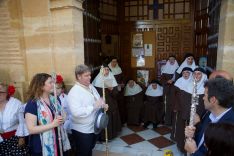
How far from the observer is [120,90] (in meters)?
5.20

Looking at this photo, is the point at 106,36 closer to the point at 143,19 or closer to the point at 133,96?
the point at 143,19

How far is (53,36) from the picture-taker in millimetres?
3494

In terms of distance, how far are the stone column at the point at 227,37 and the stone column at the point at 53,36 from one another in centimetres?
209

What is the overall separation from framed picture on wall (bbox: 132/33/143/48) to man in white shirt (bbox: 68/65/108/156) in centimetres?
388

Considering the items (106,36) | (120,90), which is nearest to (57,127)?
(120,90)

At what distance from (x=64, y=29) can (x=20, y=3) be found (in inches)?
31.8

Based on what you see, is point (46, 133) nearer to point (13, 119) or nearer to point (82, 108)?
point (82, 108)

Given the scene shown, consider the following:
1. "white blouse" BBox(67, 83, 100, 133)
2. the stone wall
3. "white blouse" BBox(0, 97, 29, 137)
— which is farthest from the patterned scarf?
the stone wall

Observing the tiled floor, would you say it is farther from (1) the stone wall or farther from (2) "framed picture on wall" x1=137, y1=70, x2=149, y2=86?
(2) "framed picture on wall" x1=137, y1=70, x2=149, y2=86

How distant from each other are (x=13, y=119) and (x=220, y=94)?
2.47m

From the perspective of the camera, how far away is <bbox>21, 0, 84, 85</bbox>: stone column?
338 centimetres

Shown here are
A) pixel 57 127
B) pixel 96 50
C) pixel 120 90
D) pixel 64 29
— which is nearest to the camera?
pixel 57 127

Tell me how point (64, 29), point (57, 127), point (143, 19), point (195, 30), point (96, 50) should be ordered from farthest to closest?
1. point (143, 19)
2. point (195, 30)
3. point (96, 50)
4. point (64, 29)
5. point (57, 127)

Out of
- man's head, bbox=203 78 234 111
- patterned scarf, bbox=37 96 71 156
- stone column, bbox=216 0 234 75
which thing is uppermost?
stone column, bbox=216 0 234 75
